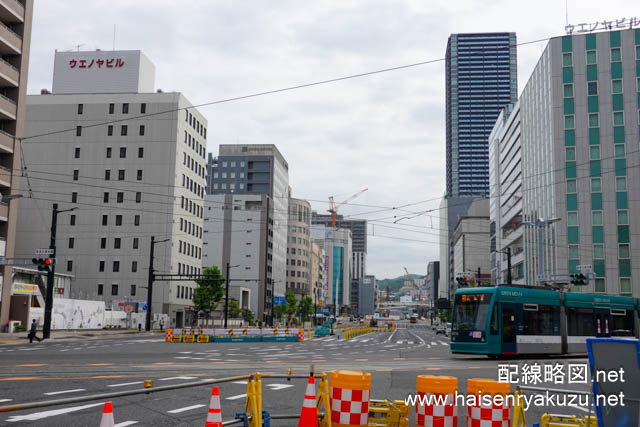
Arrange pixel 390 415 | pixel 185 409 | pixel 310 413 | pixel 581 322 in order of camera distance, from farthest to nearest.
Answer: pixel 581 322
pixel 185 409
pixel 390 415
pixel 310 413

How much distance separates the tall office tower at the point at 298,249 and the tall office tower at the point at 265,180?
3848 mm

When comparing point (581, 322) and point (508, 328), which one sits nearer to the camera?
point (508, 328)

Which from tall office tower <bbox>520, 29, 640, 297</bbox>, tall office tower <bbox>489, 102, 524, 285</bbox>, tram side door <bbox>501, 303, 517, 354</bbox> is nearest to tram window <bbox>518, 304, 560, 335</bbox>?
tram side door <bbox>501, 303, 517, 354</bbox>

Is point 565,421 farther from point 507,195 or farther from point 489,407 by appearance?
point 507,195

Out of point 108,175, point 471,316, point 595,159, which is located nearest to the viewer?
point 471,316

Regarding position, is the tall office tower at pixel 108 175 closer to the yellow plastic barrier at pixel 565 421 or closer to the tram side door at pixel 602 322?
the tram side door at pixel 602 322

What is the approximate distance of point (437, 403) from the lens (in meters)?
7.44

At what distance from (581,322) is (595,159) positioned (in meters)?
47.2

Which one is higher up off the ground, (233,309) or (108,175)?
(108,175)

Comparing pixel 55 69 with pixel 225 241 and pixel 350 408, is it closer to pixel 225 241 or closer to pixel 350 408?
pixel 225 241

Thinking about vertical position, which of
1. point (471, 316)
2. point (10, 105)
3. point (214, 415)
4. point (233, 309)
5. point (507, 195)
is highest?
point (507, 195)

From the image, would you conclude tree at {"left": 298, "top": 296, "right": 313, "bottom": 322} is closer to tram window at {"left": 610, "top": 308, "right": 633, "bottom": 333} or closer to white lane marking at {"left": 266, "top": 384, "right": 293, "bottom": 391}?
tram window at {"left": 610, "top": 308, "right": 633, "bottom": 333}

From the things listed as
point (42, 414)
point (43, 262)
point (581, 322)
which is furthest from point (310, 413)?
point (43, 262)

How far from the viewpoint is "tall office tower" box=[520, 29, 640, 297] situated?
2714 inches
